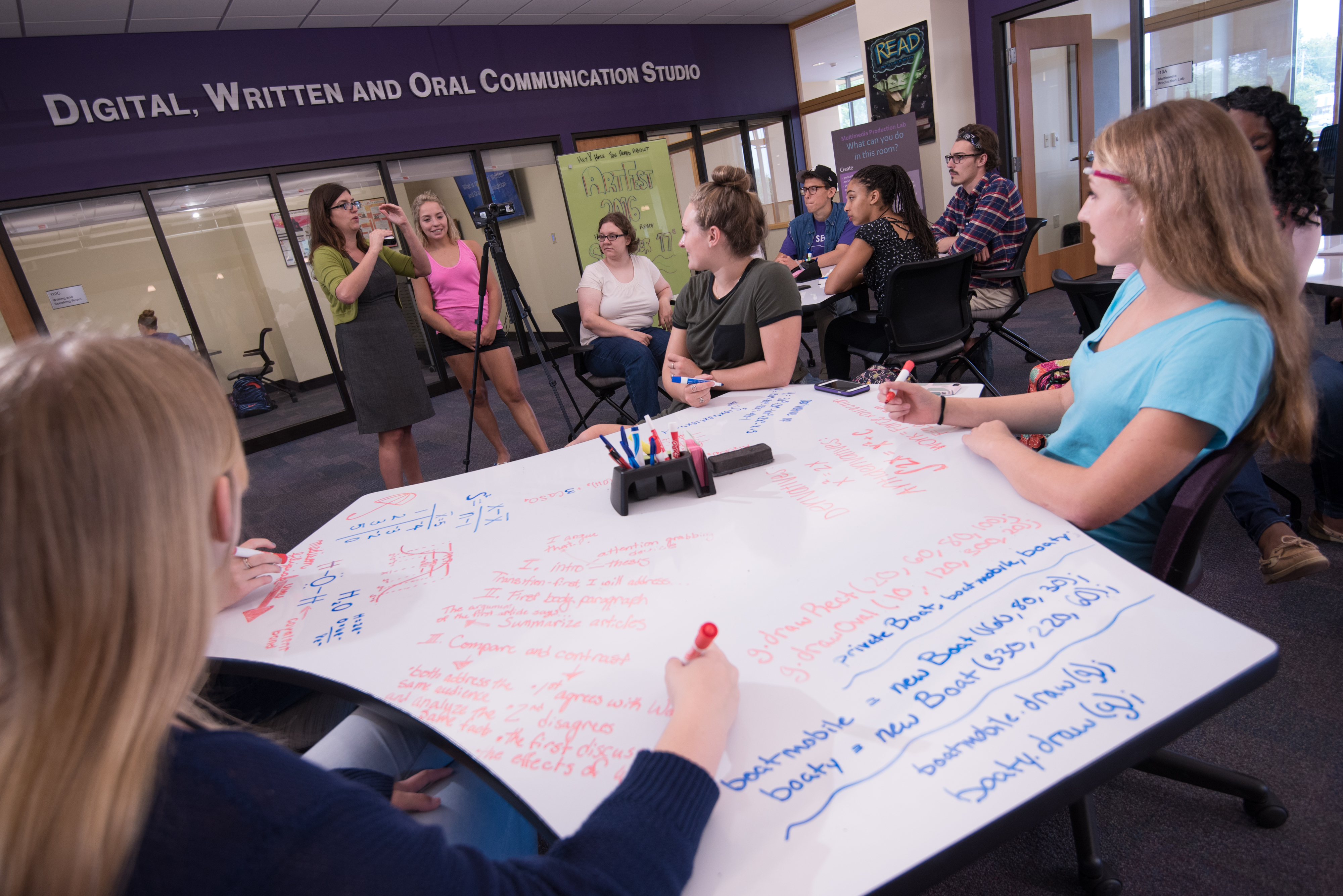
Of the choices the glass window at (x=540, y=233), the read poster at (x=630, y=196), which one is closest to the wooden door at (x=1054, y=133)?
the read poster at (x=630, y=196)

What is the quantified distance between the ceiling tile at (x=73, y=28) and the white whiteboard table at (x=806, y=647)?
15.5 feet

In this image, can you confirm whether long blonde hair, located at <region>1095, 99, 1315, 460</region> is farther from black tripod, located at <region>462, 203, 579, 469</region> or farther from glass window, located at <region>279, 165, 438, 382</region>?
glass window, located at <region>279, 165, 438, 382</region>

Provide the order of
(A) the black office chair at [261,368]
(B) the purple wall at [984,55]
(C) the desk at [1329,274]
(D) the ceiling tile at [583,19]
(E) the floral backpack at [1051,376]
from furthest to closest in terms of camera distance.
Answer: (D) the ceiling tile at [583,19] < (B) the purple wall at [984,55] < (A) the black office chair at [261,368] < (C) the desk at [1329,274] < (E) the floral backpack at [1051,376]

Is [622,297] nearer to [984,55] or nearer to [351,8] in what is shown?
[351,8]

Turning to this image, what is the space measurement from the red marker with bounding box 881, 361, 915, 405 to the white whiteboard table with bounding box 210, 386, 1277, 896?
77 millimetres

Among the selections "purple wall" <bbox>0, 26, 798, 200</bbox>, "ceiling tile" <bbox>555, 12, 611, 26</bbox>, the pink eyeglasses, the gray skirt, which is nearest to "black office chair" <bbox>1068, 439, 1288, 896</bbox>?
the pink eyeglasses

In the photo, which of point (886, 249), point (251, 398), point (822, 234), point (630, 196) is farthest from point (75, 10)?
point (886, 249)

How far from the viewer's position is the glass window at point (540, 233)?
20.8ft

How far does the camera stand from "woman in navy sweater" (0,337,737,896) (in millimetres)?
435

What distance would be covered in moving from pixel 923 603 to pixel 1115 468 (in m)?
0.37

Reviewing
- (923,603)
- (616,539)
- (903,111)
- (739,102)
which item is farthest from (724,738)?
(739,102)

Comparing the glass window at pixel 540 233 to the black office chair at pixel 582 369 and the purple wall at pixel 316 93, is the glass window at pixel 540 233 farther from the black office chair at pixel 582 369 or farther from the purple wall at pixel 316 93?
the black office chair at pixel 582 369

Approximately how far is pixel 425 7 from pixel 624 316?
3253 millimetres

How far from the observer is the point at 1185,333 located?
1.03 meters
